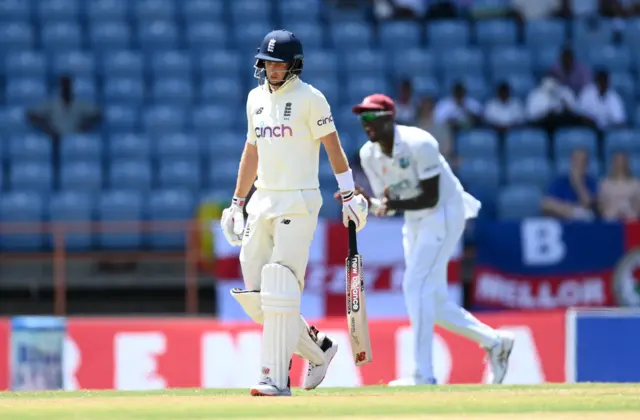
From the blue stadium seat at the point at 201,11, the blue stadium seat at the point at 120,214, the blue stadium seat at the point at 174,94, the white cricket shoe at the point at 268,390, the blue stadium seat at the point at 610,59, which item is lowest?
the white cricket shoe at the point at 268,390

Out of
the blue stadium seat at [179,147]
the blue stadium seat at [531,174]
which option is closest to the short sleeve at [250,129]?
the blue stadium seat at [179,147]

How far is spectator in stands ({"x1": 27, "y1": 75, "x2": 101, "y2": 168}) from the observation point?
53.4ft

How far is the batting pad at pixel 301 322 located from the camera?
26.9 feet

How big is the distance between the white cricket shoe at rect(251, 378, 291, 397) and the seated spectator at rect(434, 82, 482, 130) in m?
8.38

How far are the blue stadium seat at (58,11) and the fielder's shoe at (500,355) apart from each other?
889 cm

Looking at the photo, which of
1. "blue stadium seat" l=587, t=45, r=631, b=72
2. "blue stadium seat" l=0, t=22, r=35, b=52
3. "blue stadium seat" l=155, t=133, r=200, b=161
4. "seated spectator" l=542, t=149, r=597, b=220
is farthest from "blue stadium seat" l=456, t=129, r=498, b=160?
"blue stadium seat" l=0, t=22, r=35, b=52

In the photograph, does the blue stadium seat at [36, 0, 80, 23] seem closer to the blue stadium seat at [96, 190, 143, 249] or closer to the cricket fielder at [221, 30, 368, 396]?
the blue stadium seat at [96, 190, 143, 249]

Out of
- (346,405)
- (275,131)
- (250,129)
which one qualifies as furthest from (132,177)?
(346,405)

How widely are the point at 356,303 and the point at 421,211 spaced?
7.09 feet

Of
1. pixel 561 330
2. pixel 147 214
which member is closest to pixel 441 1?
pixel 147 214

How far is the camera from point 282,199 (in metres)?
8.05

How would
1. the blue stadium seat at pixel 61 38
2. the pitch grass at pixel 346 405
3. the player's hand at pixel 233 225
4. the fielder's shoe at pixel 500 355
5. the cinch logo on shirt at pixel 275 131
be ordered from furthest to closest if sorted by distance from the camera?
the blue stadium seat at pixel 61 38, the fielder's shoe at pixel 500 355, the player's hand at pixel 233 225, the cinch logo on shirt at pixel 275 131, the pitch grass at pixel 346 405

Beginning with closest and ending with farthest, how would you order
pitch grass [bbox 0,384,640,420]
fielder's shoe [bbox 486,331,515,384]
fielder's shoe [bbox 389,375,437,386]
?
pitch grass [bbox 0,384,640,420], fielder's shoe [bbox 389,375,437,386], fielder's shoe [bbox 486,331,515,384]

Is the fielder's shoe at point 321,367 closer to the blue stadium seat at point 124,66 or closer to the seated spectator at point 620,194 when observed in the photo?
the seated spectator at point 620,194
